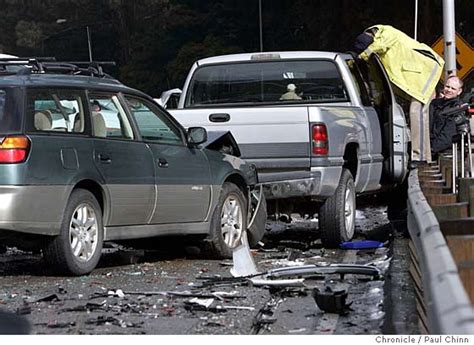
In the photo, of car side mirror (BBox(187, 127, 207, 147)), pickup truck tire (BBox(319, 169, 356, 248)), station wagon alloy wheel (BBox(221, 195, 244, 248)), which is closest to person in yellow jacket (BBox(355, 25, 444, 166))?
pickup truck tire (BBox(319, 169, 356, 248))

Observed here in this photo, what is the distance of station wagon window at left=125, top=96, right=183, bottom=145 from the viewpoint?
9102 millimetres

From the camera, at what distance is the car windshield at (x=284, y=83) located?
11.2 meters

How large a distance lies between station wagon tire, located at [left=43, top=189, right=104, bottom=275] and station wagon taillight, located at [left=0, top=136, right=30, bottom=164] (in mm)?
561

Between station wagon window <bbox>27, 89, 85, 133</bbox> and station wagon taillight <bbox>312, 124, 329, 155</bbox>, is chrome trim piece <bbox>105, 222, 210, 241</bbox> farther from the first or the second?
station wagon taillight <bbox>312, 124, 329, 155</bbox>

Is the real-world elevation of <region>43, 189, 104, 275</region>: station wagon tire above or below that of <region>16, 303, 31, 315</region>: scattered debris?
above

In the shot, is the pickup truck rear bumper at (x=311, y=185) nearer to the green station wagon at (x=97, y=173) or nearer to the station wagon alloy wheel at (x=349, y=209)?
the green station wagon at (x=97, y=173)

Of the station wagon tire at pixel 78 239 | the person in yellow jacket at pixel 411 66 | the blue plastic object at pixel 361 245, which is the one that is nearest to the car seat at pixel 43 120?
the station wagon tire at pixel 78 239

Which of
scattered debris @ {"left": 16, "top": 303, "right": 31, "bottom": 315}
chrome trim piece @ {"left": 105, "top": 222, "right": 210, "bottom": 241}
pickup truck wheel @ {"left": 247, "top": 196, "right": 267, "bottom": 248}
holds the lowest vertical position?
pickup truck wheel @ {"left": 247, "top": 196, "right": 267, "bottom": 248}

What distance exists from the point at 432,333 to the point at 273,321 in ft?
8.54

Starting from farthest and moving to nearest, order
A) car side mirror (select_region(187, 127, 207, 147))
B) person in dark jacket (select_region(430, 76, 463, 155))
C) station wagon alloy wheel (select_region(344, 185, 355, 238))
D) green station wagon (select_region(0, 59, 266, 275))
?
person in dark jacket (select_region(430, 76, 463, 155)), station wagon alloy wheel (select_region(344, 185, 355, 238)), car side mirror (select_region(187, 127, 207, 147)), green station wagon (select_region(0, 59, 266, 275))

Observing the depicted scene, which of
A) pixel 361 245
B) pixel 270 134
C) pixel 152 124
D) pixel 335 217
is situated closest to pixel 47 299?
pixel 152 124

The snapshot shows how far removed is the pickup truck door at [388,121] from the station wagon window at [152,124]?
3363 millimetres

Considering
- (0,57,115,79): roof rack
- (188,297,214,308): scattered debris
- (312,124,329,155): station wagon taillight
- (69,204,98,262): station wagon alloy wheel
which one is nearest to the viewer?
(188,297,214,308): scattered debris
